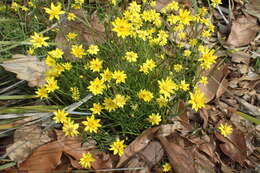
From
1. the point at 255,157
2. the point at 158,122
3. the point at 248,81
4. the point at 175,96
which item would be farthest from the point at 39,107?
the point at 248,81

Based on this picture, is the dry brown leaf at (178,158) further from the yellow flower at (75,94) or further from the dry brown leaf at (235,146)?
the yellow flower at (75,94)

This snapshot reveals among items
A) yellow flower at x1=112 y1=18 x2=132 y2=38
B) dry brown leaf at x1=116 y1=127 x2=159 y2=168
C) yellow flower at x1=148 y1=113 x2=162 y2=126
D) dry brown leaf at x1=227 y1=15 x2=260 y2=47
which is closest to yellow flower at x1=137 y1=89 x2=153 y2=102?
yellow flower at x1=148 y1=113 x2=162 y2=126

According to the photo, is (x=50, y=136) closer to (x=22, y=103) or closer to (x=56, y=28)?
(x=22, y=103)

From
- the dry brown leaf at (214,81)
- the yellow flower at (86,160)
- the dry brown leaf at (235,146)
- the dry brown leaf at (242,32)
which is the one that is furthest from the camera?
the dry brown leaf at (242,32)

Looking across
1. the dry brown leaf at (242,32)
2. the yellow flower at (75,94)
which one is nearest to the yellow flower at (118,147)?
the yellow flower at (75,94)

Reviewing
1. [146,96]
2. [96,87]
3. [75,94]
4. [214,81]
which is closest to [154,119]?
[146,96]

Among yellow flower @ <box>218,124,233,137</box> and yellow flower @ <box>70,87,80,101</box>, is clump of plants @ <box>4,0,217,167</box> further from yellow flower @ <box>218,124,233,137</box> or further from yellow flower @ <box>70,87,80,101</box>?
yellow flower @ <box>218,124,233,137</box>
